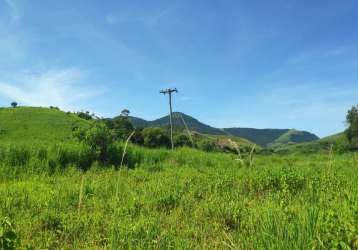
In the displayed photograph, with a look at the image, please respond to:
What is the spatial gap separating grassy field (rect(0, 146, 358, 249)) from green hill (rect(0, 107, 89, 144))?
3902 cm

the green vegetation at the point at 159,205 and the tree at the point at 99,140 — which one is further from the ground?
the tree at the point at 99,140

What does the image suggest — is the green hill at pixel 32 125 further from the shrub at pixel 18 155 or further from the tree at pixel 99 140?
the shrub at pixel 18 155

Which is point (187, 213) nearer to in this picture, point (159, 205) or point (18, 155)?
point (159, 205)

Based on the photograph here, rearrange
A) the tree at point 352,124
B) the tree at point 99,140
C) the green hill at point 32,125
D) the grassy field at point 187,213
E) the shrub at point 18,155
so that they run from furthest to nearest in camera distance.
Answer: the tree at point 352,124 < the green hill at point 32,125 < the tree at point 99,140 < the shrub at point 18,155 < the grassy field at point 187,213

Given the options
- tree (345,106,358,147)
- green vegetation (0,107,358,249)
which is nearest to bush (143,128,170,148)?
green vegetation (0,107,358,249)

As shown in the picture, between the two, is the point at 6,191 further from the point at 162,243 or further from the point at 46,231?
the point at 162,243

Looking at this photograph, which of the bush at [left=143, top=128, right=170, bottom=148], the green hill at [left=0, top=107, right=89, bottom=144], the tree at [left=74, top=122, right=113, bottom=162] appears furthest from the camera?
the green hill at [left=0, top=107, right=89, bottom=144]

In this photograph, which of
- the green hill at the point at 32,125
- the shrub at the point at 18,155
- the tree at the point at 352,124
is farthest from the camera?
the tree at the point at 352,124

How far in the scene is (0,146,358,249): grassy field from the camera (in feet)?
14.2

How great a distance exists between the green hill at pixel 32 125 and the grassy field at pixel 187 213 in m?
39.0

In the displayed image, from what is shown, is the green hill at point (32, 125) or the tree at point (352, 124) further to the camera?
the tree at point (352, 124)

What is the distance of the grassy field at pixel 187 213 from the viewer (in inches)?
170

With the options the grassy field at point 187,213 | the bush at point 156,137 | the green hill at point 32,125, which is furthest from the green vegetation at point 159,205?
the green hill at point 32,125

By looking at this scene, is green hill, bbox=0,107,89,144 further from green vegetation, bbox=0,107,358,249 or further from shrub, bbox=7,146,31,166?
green vegetation, bbox=0,107,358,249
